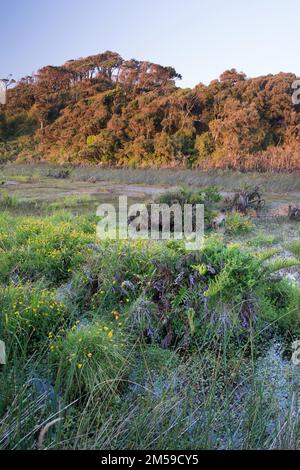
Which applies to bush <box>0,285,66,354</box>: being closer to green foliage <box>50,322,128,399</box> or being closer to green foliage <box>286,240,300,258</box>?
green foliage <box>50,322,128,399</box>

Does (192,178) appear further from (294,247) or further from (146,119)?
(294,247)

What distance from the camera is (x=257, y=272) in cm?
382

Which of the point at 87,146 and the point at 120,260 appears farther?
the point at 87,146

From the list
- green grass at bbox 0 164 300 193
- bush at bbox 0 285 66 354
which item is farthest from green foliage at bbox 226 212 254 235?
green grass at bbox 0 164 300 193

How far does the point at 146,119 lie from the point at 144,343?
16863 mm

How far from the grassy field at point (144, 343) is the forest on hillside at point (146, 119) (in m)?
11.8

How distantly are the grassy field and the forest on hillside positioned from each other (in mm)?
11800

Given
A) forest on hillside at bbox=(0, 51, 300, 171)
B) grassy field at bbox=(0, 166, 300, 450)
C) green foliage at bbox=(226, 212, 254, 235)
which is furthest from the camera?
forest on hillside at bbox=(0, 51, 300, 171)

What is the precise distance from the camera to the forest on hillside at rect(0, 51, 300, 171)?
16906 mm

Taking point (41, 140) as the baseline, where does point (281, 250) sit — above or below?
below

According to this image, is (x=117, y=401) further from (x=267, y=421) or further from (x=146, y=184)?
(x=146, y=184)

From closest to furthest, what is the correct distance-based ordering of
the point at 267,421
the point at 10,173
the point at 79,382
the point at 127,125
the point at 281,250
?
the point at 267,421
the point at 79,382
the point at 281,250
the point at 10,173
the point at 127,125

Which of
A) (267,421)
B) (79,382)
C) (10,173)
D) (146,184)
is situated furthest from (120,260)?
(10,173)
